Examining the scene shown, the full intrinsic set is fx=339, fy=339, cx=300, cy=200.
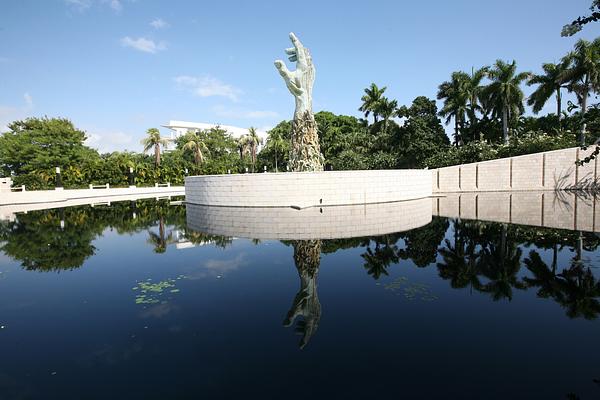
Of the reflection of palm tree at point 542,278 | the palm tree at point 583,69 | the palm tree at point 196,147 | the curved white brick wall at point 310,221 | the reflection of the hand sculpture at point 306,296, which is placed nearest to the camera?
the reflection of the hand sculpture at point 306,296

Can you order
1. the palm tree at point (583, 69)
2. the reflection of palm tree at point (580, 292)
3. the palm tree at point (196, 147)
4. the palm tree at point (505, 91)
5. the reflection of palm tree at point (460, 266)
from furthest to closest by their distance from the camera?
the palm tree at point (196, 147) → the palm tree at point (505, 91) → the palm tree at point (583, 69) → the reflection of palm tree at point (460, 266) → the reflection of palm tree at point (580, 292)

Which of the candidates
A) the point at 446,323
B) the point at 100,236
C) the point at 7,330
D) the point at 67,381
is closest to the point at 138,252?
the point at 100,236

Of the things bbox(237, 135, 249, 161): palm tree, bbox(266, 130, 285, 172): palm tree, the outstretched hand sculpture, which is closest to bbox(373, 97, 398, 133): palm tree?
bbox(266, 130, 285, 172): palm tree

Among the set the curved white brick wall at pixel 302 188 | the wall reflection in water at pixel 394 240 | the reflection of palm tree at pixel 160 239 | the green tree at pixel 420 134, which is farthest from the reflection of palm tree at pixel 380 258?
the green tree at pixel 420 134

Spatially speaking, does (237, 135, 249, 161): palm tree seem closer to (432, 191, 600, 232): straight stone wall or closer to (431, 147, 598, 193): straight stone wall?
(431, 147, 598, 193): straight stone wall

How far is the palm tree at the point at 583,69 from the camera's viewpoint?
100ft

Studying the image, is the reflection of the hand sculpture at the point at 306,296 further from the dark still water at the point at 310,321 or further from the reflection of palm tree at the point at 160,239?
the reflection of palm tree at the point at 160,239

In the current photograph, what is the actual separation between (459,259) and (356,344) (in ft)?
15.8

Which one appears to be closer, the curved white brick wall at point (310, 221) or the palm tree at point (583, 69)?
the curved white brick wall at point (310, 221)

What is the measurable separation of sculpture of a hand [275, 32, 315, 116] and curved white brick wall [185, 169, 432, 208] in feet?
20.0

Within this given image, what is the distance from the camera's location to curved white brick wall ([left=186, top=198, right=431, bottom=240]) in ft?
37.3

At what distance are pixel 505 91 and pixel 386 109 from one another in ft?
40.3

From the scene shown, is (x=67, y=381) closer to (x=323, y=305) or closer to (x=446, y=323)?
(x=323, y=305)

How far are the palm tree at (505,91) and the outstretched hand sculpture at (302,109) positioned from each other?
73.7 ft
